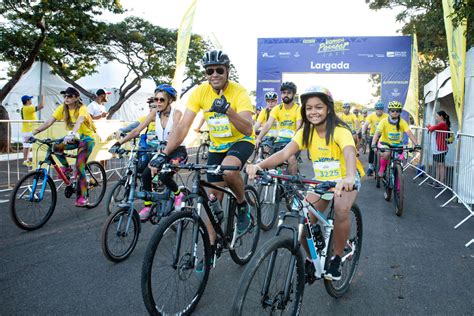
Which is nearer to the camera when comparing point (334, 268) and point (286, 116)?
point (334, 268)

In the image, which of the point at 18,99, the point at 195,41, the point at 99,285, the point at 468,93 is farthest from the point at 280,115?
the point at 195,41

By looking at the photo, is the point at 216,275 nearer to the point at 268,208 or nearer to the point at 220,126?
the point at 220,126

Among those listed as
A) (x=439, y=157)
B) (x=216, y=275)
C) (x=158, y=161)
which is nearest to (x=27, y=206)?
(x=216, y=275)

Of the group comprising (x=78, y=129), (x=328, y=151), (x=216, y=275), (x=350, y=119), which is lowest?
(x=216, y=275)

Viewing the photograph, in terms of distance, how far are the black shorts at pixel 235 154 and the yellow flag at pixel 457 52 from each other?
19.6 feet

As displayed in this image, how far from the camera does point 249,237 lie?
15.1 ft

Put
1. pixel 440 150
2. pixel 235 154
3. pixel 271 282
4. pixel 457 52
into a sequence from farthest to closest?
pixel 440 150 < pixel 457 52 < pixel 235 154 < pixel 271 282

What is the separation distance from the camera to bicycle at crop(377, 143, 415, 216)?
281 inches

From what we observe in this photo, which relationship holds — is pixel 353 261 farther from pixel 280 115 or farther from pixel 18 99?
pixel 18 99

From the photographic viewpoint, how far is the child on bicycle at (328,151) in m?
3.38

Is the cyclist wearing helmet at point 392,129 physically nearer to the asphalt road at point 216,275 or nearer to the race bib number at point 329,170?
the asphalt road at point 216,275

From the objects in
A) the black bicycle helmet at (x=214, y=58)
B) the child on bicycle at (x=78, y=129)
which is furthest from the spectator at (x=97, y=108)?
the black bicycle helmet at (x=214, y=58)

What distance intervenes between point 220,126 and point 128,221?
1.51 metres

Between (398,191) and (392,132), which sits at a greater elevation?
(392,132)
